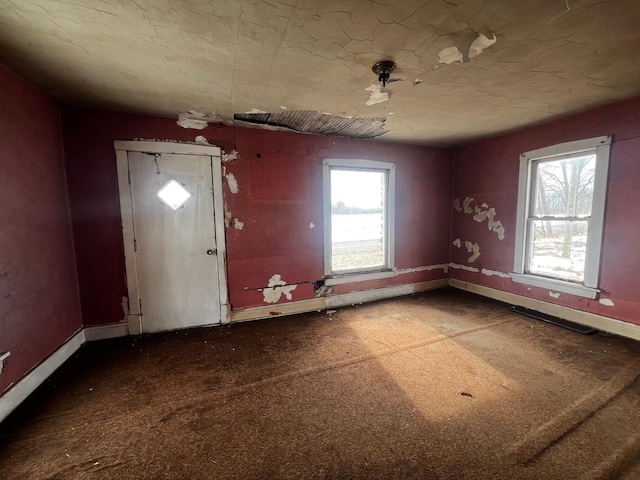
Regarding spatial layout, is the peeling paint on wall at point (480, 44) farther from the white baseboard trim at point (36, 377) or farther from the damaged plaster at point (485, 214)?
the white baseboard trim at point (36, 377)

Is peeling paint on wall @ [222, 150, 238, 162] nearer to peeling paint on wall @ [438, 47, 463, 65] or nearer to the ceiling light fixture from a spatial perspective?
the ceiling light fixture

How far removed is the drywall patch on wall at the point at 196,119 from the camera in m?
2.84

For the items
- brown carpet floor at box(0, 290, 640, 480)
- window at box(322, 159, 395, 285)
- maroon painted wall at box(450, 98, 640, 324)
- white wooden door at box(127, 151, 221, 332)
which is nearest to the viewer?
brown carpet floor at box(0, 290, 640, 480)

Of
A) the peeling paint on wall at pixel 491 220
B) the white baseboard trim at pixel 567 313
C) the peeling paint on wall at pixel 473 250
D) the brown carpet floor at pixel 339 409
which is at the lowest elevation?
the brown carpet floor at pixel 339 409

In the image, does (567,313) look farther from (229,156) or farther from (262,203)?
(229,156)

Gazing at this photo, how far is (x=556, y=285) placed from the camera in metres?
3.20

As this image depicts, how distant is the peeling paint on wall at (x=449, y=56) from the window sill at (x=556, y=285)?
9.43 feet

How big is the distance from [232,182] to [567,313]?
4284 mm

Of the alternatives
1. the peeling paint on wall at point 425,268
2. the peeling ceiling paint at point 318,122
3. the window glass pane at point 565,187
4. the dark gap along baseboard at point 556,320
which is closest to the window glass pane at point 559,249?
the window glass pane at point 565,187

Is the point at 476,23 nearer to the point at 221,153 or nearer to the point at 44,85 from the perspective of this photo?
the point at 221,153

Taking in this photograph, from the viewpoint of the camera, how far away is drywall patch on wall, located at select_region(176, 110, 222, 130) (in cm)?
→ 284

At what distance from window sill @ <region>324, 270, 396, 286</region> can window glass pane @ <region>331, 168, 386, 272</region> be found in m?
0.12

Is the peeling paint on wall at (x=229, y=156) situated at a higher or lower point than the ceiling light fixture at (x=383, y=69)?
lower

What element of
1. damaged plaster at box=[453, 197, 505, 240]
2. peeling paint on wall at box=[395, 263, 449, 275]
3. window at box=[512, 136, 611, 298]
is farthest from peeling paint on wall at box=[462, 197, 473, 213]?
peeling paint on wall at box=[395, 263, 449, 275]
